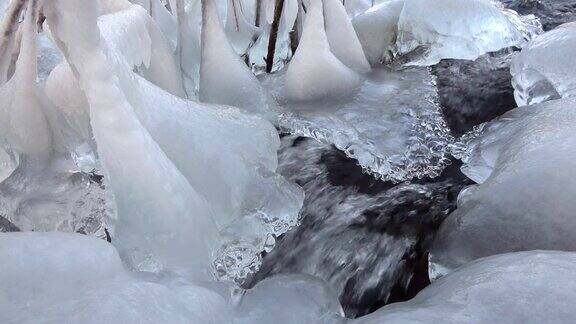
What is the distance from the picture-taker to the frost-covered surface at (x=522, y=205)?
1124 mm

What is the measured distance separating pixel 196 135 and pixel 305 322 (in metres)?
0.43

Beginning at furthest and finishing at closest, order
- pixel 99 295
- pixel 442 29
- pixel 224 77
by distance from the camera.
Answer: pixel 442 29
pixel 224 77
pixel 99 295

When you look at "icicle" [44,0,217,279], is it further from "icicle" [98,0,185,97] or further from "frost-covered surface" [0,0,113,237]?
"icicle" [98,0,185,97]

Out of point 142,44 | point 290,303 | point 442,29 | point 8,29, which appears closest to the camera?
point 290,303

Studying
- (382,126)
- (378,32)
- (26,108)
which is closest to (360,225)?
(382,126)

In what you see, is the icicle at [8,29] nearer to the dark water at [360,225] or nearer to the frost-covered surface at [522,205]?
the dark water at [360,225]

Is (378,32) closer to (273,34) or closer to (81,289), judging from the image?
(273,34)

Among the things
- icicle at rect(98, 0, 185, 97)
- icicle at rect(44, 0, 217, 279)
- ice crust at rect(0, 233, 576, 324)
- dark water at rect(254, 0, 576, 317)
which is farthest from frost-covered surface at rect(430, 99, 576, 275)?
icicle at rect(98, 0, 185, 97)

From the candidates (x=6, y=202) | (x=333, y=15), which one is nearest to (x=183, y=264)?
(x=6, y=202)

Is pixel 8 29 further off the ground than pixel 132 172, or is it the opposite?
pixel 8 29

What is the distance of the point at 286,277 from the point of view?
1.03 metres

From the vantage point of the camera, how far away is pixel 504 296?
32.9 inches

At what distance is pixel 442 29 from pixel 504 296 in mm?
1376

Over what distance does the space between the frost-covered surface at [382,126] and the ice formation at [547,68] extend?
10.2 inches
